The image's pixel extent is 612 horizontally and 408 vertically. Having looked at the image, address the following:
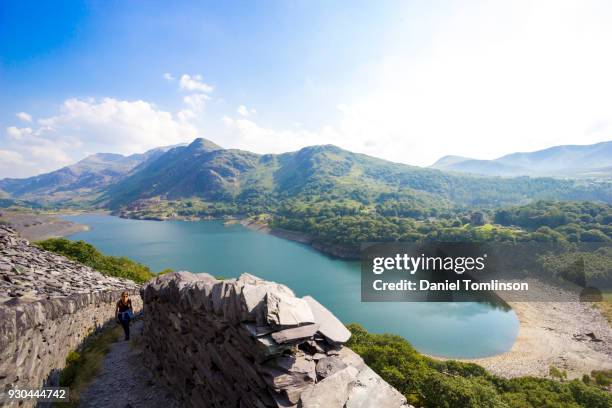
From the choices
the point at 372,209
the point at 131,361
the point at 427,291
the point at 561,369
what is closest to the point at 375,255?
the point at 427,291

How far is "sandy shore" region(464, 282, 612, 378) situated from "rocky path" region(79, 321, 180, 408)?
40.3 m

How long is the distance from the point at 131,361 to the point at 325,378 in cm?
1022

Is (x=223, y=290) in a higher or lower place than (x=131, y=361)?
higher

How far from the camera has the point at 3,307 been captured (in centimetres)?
595

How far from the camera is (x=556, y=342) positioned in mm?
46000

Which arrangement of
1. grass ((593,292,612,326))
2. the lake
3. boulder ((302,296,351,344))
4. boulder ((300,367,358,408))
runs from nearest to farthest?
boulder ((300,367,358,408)), boulder ((302,296,351,344)), the lake, grass ((593,292,612,326))

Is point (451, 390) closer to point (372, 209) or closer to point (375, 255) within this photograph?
point (375, 255)

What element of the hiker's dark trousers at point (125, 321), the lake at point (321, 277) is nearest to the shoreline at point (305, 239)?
the lake at point (321, 277)

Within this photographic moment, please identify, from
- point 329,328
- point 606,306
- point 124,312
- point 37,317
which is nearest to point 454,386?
point 329,328

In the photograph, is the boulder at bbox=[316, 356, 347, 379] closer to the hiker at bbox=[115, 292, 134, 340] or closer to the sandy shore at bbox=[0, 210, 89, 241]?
the hiker at bbox=[115, 292, 134, 340]

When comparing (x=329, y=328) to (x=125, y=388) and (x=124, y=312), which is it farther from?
(x=124, y=312)

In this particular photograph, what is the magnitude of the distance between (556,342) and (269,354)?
58.9m

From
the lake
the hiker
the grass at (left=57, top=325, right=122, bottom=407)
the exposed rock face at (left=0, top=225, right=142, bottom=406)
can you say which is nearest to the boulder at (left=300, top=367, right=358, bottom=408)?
the exposed rock face at (left=0, top=225, right=142, bottom=406)

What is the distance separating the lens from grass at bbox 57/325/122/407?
9391mm
